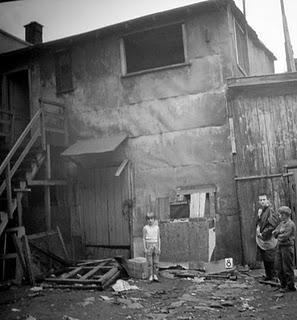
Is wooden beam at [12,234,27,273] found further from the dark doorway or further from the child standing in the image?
the dark doorway

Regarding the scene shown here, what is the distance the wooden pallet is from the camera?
7961mm

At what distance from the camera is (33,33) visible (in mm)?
16609

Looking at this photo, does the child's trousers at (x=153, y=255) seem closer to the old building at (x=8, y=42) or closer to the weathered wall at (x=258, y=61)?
the weathered wall at (x=258, y=61)

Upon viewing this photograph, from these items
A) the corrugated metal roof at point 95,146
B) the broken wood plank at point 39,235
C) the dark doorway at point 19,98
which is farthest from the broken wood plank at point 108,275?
the dark doorway at point 19,98

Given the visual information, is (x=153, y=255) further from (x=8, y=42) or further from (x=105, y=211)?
(x=8, y=42)

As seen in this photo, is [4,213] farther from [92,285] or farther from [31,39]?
[31,39]

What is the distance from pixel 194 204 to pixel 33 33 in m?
12.0

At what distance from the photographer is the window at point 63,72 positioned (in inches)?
484

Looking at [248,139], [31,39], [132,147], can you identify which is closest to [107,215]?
[132,147]

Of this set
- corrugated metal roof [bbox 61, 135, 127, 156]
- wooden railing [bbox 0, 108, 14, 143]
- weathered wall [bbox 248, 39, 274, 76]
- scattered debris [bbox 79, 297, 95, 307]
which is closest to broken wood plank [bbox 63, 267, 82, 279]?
scattered debris [bbox 79, 297, 95, 307]

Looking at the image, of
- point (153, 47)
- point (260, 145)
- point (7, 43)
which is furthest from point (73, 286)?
point (7, 43)

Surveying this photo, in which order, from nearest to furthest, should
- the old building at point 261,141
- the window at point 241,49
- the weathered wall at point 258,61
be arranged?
the old building at point 261,141, the window at point 241,49, the weathered wall at point 258,61

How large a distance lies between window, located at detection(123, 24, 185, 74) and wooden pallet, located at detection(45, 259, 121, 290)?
612 cm

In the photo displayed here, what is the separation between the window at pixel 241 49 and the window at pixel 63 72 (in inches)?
224
